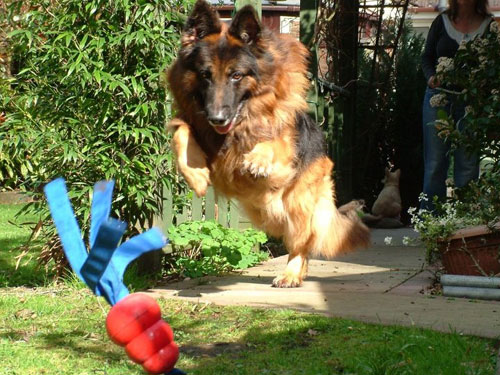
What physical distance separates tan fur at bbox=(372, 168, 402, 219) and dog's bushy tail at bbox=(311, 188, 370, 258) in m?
3.50

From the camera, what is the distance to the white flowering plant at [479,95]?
15.6 ft

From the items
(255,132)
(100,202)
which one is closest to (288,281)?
(255,132)

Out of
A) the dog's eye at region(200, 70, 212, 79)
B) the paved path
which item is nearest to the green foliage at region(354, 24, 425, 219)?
the paved path

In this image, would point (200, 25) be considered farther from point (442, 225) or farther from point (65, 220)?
point (65, 220)

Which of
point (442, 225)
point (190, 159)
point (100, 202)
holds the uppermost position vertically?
point (100, 202)

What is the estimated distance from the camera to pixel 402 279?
5469mm

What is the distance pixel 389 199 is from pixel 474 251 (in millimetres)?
4169

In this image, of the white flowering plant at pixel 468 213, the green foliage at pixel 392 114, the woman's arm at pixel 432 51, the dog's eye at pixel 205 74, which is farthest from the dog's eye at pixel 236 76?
the green foliage at pixel 392 114

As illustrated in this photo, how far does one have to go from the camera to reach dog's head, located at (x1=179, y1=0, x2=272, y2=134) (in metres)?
4.63

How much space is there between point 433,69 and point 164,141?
8.49 ft

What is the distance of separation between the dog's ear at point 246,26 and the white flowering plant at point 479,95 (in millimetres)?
1272

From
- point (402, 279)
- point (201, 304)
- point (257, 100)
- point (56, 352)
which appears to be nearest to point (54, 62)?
point (257, 100)

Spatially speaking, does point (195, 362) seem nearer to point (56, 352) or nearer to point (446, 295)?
point (56, 352)

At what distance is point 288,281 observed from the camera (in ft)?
17.3
